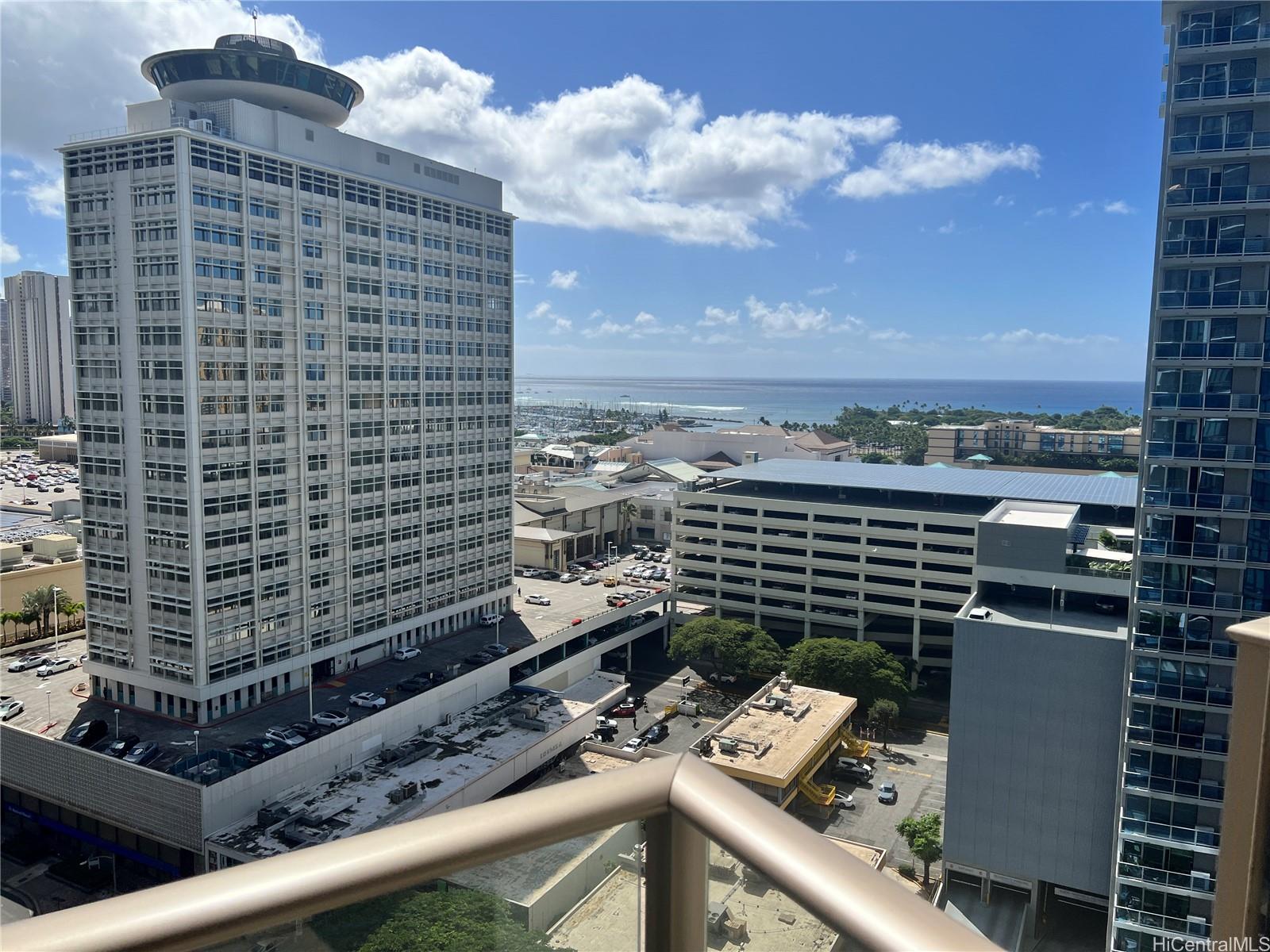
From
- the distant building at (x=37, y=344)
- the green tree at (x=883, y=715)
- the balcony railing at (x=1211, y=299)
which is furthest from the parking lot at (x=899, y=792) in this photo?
the distant building at (x=37, y=344)

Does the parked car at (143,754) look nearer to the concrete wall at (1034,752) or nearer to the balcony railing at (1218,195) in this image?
the concrete wall at (1034,752)

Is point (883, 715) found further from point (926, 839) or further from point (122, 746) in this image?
point (122, 746)

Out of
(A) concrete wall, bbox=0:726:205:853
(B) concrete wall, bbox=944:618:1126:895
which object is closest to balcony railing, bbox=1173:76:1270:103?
(B) concrete wall, bbox=944:618:1126:895

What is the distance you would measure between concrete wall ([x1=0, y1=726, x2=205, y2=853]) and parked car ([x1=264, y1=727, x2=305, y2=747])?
2379 millimetres

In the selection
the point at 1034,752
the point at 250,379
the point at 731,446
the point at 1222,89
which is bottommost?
the point at 1034,752

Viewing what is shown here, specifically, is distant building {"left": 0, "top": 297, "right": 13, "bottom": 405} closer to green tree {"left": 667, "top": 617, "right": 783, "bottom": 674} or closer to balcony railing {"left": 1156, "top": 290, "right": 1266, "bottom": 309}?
green tree {"left": 667, "top": 617, "right": 783, "bottom": 674}

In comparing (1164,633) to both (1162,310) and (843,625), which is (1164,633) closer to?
(1162,310)

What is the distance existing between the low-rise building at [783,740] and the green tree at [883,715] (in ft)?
2.58

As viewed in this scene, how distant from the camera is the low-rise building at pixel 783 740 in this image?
1903cm

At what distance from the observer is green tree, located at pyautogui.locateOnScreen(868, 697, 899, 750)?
24.5 m

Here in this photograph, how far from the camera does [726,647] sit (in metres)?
27.9

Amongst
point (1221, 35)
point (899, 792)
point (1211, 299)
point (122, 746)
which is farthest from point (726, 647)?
point (1221, 35)

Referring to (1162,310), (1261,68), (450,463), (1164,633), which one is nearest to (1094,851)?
(1164,633)

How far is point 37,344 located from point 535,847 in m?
76.5
